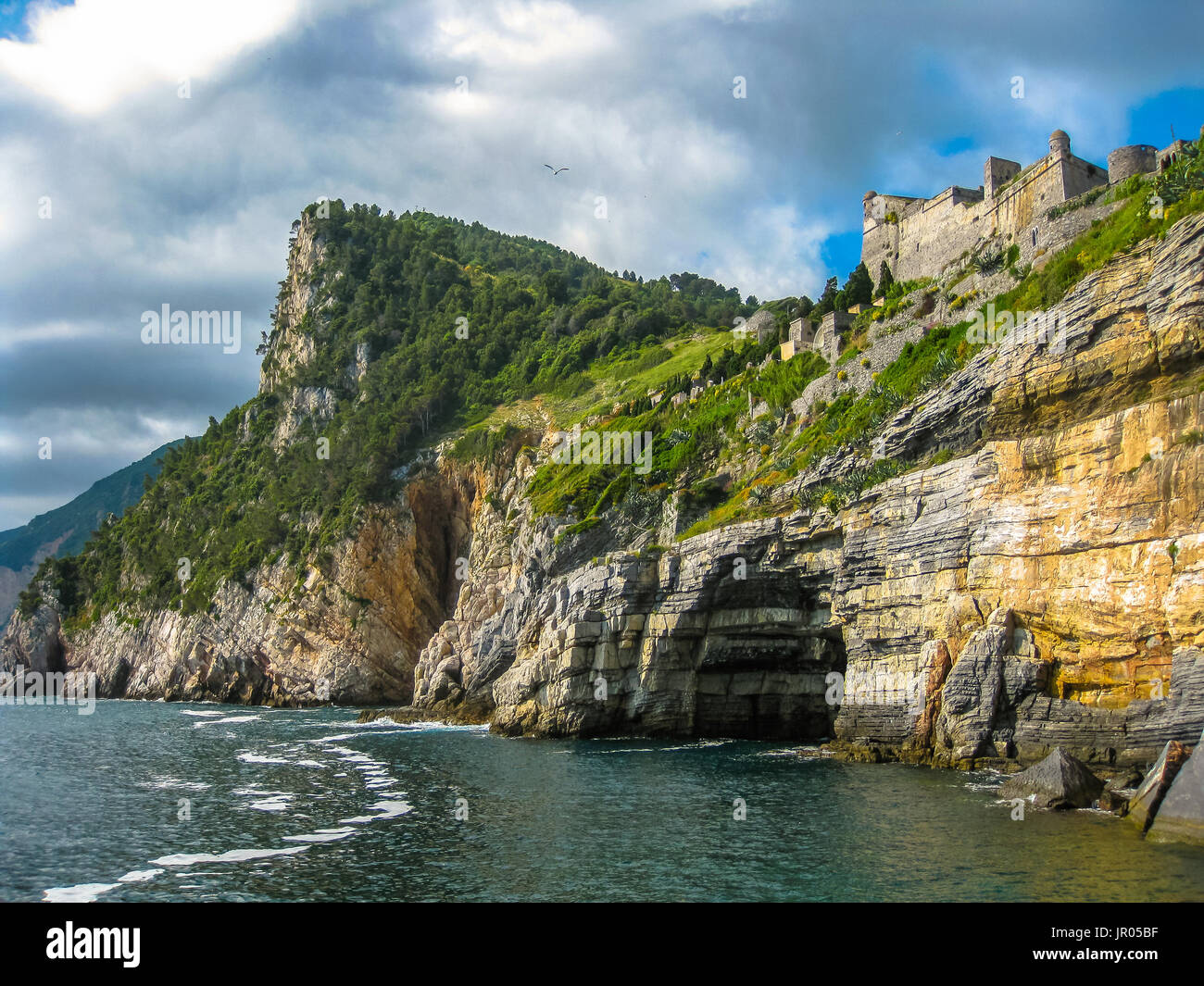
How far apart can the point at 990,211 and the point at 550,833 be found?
4896 cm

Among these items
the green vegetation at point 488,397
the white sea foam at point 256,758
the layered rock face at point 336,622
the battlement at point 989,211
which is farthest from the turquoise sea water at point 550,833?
the layered rock face at point 336,622

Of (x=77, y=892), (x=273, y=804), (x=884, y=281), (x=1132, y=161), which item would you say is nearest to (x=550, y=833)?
(x=273, y=804)

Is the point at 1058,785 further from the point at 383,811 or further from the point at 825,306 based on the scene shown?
the point at 825,306

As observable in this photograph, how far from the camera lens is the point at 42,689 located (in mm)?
109500

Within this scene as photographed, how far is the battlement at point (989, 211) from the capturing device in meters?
49.2

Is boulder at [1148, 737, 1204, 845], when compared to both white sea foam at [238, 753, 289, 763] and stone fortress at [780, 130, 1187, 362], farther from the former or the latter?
white sea foam at [238, 753, 289, 763]

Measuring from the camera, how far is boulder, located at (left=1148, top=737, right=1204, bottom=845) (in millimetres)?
22016

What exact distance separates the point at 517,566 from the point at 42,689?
76446 millimetres

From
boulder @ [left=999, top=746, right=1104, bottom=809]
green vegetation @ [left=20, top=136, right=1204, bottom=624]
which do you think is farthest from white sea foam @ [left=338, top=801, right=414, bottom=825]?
green vegetation @ [left=20, top=136, right=1204, bottom=624]

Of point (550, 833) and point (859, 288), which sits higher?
point (859, 288)

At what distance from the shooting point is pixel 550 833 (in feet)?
85.8

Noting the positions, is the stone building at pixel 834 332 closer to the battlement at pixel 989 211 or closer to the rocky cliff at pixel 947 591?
the battlement at pixel 989 211

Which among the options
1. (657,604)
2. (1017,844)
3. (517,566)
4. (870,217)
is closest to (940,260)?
(870,217)

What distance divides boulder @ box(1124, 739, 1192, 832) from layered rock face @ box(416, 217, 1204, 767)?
2.85m
